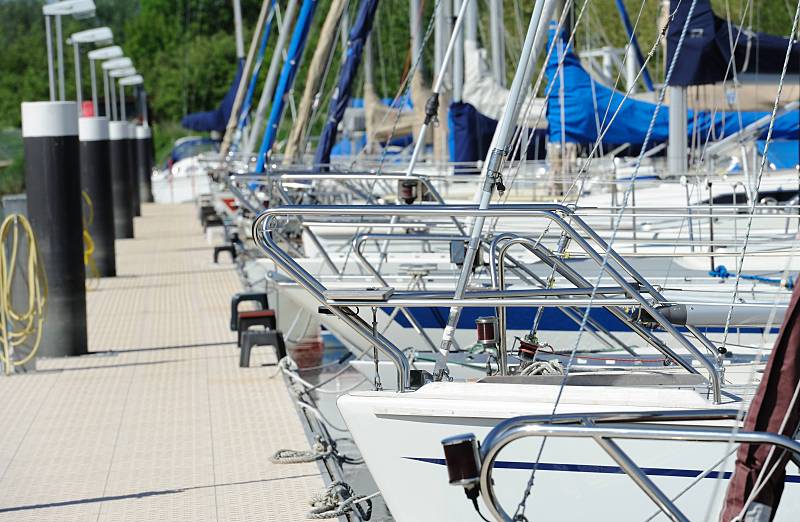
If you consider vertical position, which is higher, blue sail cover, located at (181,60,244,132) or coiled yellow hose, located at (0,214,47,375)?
blue sail cover, located at (181,60,244,132)

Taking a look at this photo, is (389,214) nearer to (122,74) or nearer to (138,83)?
(122,74)

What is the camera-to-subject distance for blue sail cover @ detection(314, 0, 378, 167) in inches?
551

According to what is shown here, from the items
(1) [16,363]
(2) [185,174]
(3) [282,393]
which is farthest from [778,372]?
(2) [185,174]

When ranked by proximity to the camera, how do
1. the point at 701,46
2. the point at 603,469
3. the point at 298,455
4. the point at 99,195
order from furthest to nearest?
the point at 99,195 → the point at 701,46 → the point at 298,455 → the point at 603,469

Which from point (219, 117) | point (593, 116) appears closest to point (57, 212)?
point (593, 116)

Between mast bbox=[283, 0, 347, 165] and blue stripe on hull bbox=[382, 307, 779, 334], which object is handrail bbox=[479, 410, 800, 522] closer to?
blue stripe on hull bbox=[382, 307, 779, 334]

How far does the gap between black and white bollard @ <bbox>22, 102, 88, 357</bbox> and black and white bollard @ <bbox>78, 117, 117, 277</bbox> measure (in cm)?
553

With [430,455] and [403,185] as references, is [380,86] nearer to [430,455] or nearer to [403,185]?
[403,185]

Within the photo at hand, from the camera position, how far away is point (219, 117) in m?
30.2

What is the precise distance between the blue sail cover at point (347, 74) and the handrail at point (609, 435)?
10.2m

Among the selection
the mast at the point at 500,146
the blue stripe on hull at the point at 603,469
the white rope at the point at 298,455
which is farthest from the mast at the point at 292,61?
the blue stripe on hull at the point at 603,469

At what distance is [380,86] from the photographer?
41.5m

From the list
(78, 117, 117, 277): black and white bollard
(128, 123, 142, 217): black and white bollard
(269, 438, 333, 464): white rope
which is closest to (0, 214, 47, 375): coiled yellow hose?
(269, 438, 333, 464): white rope

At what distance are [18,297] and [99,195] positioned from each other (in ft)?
20.4
